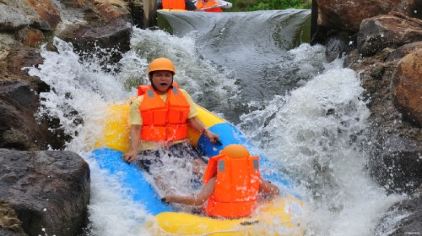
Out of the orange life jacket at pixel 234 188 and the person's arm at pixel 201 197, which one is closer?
the orange life jacket at pixel 234 188

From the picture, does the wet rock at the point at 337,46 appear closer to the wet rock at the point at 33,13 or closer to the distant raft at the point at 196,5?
the wet rock at the point at 33,13

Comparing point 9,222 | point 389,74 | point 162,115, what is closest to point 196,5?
point 389,74

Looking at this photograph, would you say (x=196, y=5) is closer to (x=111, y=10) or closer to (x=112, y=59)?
(x=111, y=10)

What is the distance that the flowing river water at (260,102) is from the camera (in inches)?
189

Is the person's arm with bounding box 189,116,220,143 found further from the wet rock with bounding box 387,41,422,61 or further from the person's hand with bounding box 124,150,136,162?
the wet rock with bounding box 387,41,422,61

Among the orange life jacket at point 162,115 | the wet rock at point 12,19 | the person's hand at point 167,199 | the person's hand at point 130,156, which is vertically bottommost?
the person's hand at point 167,199

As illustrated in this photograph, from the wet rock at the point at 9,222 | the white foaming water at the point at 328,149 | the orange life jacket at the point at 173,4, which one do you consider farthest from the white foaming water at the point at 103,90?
the orange life jacket at the point at 173,4

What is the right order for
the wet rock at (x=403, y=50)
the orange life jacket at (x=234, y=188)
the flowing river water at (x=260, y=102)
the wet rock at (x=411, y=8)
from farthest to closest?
the wet rock at (x=411, y=8), the wet rock at (x=403, y=50), the flowing river water at (x=260, y=102), the orange life jacket at (x=234, y=188)

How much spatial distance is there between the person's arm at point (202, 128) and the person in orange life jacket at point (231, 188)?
0.96m

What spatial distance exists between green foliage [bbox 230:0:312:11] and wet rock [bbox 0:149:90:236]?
38.5ft

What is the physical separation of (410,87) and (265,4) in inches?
427

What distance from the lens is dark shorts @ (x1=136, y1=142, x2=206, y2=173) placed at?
5.34 m

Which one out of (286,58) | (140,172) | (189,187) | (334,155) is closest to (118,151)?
(140,172)

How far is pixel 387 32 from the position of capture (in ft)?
22.4
